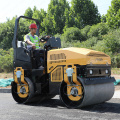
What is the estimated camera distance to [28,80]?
21.9 ft

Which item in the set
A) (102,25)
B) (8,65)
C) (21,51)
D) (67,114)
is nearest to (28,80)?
(21,51)

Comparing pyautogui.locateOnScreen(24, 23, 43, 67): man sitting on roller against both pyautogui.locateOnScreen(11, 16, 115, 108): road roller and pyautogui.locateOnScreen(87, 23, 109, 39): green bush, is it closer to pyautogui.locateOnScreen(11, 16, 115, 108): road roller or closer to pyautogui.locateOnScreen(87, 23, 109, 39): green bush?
pyautogui.locateOnScreen(11, 16, 115, 108): road roller

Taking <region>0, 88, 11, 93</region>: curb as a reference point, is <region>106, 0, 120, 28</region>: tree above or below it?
above

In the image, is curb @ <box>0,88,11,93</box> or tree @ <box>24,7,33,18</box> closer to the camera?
curb @ <box>0,88,11,93</box>

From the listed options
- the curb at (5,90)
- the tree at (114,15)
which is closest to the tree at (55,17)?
the tree at (114,15)

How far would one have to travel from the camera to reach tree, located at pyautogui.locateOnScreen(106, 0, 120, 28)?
1193 inches

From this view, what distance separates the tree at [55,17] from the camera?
4605cm

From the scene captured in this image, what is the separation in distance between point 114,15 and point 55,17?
55.6ft

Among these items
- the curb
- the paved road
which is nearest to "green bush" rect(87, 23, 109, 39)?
the curb

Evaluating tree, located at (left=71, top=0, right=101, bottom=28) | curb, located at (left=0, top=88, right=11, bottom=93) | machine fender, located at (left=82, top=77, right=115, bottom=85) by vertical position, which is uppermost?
tree, located at (left=71, top=0, right=101, bottom=28)

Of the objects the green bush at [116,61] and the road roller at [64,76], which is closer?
the road roller at [64,76]

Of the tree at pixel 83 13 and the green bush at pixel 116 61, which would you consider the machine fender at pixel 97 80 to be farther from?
the tree at pixel 83 13

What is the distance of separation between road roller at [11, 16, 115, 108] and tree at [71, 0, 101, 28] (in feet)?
114

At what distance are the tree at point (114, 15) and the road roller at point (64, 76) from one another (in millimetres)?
24732
